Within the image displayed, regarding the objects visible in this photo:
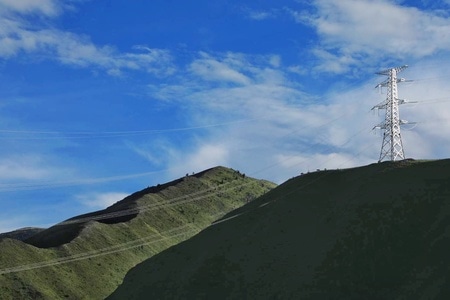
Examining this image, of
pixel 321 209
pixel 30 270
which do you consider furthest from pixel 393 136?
pixel 30 270

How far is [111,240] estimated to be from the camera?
10919 cm

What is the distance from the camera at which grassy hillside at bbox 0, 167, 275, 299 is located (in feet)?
290

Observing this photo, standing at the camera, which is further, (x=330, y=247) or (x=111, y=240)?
(x=111, y=240)

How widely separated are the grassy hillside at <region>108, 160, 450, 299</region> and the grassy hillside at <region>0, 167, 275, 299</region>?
1962 cm

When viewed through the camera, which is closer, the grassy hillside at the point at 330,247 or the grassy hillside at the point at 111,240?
the grassy hillside at the point at 330,247

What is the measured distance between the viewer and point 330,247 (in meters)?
58.4

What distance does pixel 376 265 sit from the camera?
173 feet

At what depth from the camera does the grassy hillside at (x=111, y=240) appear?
8850cm

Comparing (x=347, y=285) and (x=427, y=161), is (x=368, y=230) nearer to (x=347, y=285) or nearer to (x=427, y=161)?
(x=347, y=285)

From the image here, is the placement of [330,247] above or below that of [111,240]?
below

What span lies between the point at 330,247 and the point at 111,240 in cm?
6023

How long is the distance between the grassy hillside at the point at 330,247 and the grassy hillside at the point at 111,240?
1962cm

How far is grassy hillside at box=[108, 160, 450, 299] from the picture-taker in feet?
168

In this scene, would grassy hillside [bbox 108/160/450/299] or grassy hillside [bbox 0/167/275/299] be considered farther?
grassy hillside [bbox 0/167/275/299]
